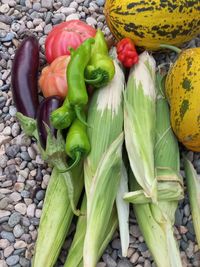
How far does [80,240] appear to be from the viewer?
6.50 feet

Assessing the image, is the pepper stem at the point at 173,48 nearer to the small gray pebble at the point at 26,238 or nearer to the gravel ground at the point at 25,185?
the gravel ground at the point at 25,185

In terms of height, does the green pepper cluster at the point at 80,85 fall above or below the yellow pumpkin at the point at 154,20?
below

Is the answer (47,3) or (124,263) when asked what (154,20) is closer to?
(47,3)

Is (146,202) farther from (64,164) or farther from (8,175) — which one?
(8,175)

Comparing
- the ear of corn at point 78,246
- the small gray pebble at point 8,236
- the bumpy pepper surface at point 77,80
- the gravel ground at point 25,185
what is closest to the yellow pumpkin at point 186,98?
the gravel ground at point 25,185

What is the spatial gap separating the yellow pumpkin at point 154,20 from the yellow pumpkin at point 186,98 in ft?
0.32

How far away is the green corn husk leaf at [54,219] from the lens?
1.95m

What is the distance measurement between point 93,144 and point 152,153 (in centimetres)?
18

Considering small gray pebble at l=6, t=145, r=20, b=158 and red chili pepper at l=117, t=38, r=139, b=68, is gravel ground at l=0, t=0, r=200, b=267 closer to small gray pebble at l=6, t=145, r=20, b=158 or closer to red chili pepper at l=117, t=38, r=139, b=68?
small gray pebble at l=6, t=145, r=20, b=158

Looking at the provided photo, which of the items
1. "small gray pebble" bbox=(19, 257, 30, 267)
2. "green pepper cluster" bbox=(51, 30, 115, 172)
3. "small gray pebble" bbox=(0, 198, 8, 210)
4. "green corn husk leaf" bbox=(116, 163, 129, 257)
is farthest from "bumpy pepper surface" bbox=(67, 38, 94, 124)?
"small gray pebble" bbox=(19, 257, 30, 267)

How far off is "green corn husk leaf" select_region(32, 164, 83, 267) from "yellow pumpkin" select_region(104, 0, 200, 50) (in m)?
0.49

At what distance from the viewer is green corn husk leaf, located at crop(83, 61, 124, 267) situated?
6.37 feet

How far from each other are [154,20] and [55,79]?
1.22ft

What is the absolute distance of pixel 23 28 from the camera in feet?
7.99
